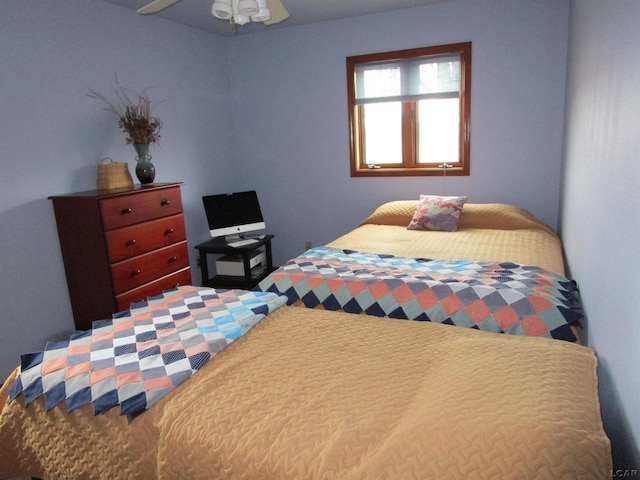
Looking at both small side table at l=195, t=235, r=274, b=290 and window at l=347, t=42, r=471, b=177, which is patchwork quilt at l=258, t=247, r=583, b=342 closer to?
small side table at l=195, t=235, r=274, b=290

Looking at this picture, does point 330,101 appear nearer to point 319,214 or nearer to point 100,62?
point 319,214

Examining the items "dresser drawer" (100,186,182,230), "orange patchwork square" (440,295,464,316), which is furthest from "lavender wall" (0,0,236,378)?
"orange patchwork square" (440,295,464,316)

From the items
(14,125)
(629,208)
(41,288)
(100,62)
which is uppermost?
(100,62)

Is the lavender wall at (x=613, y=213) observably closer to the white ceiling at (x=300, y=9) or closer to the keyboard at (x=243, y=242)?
the white ceiling at (x=300, y=9)

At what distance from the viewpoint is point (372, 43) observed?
379 centimetres

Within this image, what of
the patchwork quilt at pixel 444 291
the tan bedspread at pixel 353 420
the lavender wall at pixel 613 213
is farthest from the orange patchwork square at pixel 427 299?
the lavender wall at pixel 613 213

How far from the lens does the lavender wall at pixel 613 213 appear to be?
3.60 feet

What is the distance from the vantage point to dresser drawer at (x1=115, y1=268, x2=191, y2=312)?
107 inches

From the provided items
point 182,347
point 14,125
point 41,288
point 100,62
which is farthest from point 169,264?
point 182,347

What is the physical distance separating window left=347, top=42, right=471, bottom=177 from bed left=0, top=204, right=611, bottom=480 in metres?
2.56

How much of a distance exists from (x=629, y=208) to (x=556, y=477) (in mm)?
725

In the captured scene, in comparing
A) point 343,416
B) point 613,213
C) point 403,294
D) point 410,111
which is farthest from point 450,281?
point 410,111

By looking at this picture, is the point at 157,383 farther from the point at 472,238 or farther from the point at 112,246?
the point at 472,238

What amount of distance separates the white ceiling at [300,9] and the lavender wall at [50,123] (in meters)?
0.17
